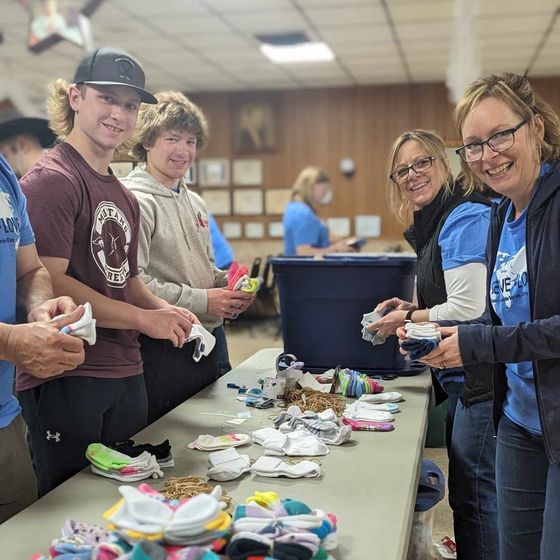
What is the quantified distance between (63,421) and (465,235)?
1.18 meters

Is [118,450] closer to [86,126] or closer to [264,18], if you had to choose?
[86,126]

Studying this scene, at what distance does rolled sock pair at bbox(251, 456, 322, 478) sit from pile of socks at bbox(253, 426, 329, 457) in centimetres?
8

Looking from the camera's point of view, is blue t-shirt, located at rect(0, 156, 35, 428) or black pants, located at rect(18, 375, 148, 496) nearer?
blue t-shirt, located at rect(0, 156, 35, 428)

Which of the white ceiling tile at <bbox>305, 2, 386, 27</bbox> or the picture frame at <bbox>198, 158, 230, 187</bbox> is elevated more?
the white ceiling tile at <bbox>305, 2, 386, 27</bbox>

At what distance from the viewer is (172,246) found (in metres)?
2.14

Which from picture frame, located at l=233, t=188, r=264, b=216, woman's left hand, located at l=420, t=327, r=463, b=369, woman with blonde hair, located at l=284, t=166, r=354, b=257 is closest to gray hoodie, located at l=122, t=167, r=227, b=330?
woman's left hand, located at l=420, t=327, r=463, b=369

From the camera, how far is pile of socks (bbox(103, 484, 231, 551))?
3.10 feet

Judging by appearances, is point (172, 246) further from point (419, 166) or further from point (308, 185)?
point (308, 185)

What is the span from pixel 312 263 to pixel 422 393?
592 millimetres

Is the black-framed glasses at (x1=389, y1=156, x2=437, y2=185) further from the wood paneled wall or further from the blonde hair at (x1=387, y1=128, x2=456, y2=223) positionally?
the wood paneled wall

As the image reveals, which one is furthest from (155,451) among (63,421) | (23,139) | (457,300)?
(23,139)

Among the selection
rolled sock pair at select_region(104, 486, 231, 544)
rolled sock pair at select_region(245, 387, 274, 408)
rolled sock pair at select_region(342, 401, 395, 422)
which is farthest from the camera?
rolled sock pair at select_region(245, 387, 274, 408)

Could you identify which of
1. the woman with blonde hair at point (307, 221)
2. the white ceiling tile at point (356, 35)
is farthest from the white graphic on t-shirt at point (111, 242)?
the white ceiling tile at point (356, 35)

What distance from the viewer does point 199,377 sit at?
2.23 meters
